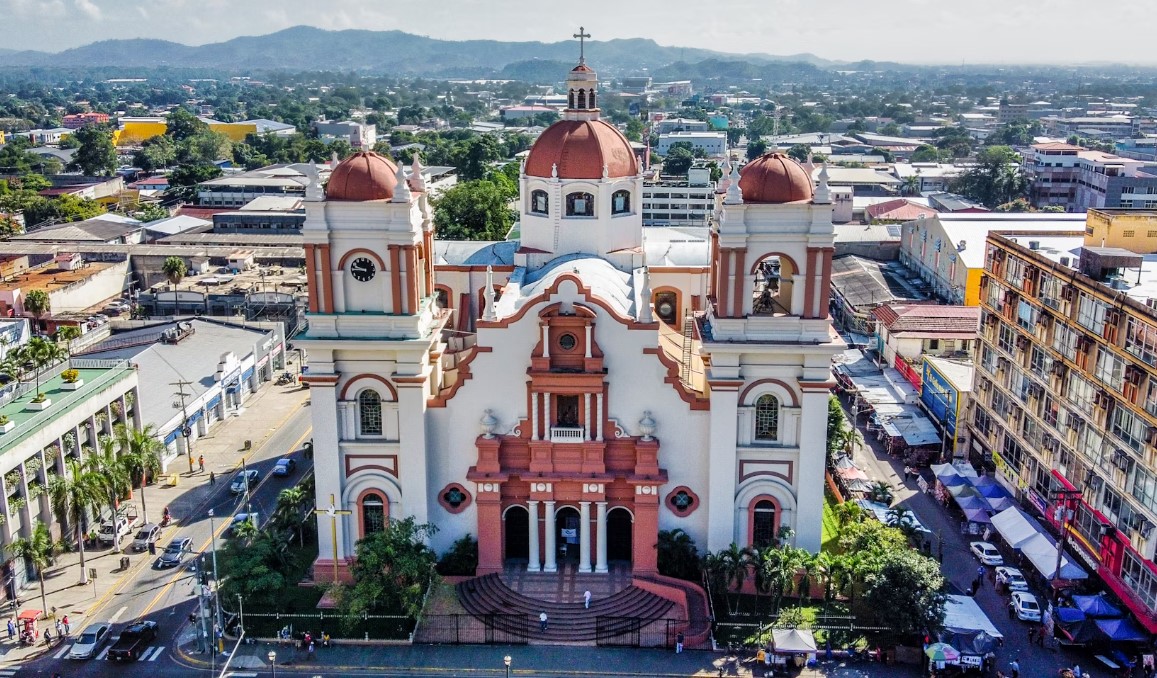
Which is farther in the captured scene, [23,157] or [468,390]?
[23,157]

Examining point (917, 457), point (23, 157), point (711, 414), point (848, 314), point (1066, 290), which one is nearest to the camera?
point (711, 414)

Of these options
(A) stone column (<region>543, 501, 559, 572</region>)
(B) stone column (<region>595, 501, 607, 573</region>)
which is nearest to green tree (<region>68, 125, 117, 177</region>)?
(A) stone column (<region>543, 501, 559, 572</region>)

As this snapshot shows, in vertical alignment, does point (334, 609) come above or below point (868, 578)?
below

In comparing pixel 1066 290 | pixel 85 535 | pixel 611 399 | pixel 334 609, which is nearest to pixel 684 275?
pixel 611 399

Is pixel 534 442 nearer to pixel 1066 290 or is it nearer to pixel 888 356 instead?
pixel 1066 290

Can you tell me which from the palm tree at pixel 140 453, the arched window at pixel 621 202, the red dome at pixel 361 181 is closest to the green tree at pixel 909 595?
the arched window at pixel 621 202

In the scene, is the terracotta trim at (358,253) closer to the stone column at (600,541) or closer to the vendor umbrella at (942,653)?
the stone column at (600,541)
